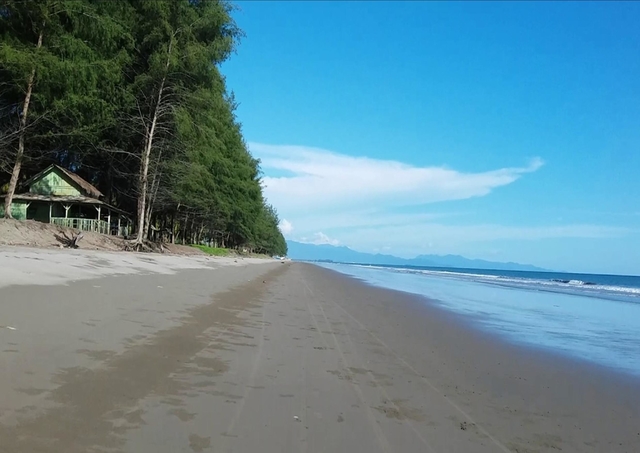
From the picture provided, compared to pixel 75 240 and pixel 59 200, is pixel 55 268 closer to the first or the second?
pixel 75 240

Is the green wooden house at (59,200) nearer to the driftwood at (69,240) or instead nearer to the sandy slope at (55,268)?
the driftwood at (69,240)

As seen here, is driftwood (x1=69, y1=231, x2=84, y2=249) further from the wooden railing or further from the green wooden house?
the green wooden house

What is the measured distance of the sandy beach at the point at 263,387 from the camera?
3.85 meters

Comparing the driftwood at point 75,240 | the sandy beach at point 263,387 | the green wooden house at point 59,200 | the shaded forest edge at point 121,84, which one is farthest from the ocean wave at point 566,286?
the green wooden house at point 59,200

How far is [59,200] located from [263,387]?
34222 mm

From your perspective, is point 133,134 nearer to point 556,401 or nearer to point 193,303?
point 193,303

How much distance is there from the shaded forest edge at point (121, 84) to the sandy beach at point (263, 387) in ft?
51.3

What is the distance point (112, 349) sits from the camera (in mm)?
6113

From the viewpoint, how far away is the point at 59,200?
34156 mm

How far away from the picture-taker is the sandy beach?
3850 mm

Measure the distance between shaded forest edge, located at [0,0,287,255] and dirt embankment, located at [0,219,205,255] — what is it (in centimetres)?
156

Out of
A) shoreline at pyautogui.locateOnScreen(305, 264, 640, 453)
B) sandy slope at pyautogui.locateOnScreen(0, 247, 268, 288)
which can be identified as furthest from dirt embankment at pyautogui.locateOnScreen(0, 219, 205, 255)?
shoreline at pyautogui.locateOnScreen(305, 264, 640, 453)

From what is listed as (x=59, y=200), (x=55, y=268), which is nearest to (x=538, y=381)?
(x=55, y=268)

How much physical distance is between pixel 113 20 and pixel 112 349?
80.3 ft
